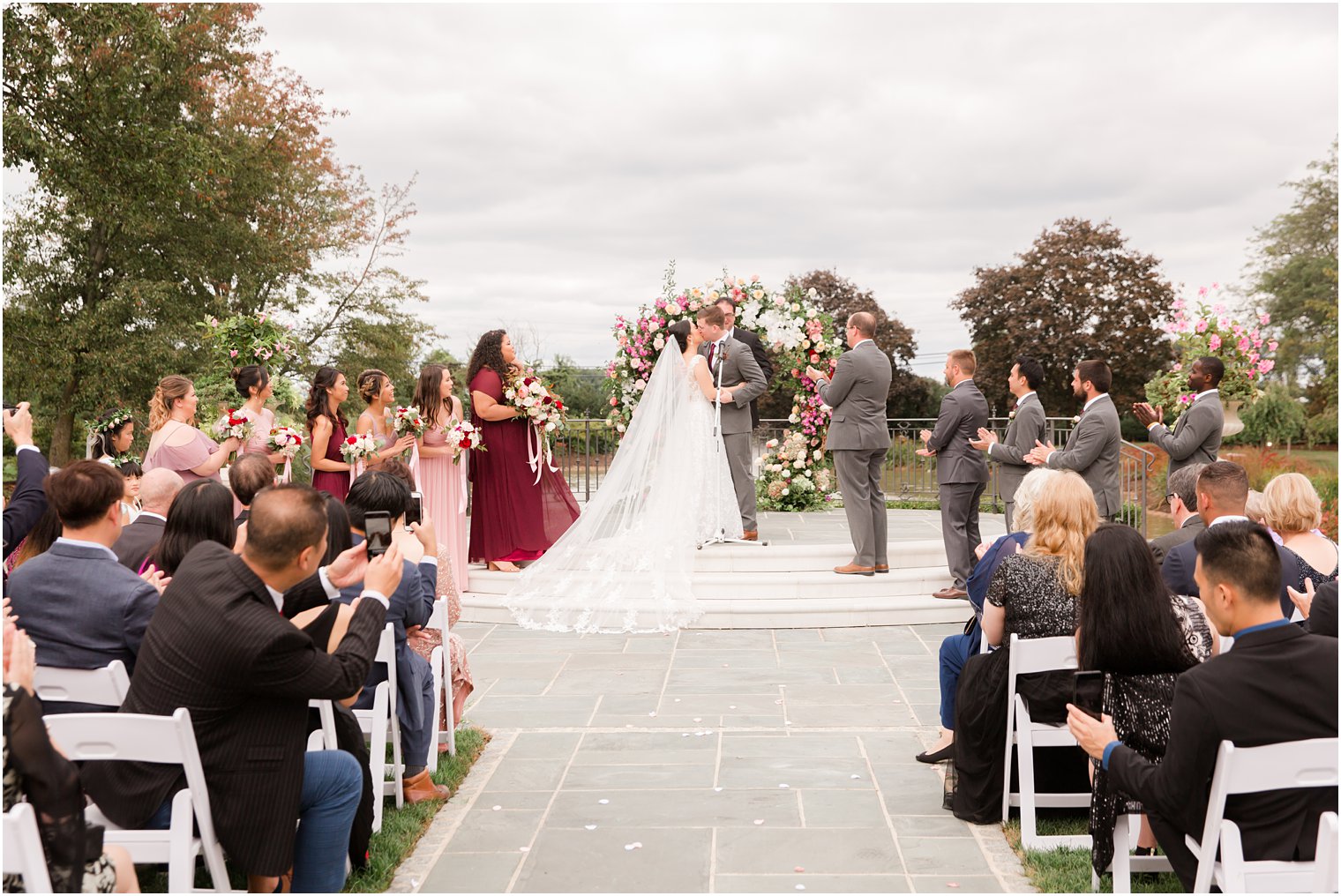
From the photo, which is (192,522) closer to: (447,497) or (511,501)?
(447,497)

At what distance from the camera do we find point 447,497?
9.22m

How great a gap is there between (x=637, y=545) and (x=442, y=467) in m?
1.92

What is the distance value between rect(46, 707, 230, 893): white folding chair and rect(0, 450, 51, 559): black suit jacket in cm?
202

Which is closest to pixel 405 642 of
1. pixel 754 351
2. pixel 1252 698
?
pixel 1252 698

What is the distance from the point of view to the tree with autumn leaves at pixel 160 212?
52.3 feet

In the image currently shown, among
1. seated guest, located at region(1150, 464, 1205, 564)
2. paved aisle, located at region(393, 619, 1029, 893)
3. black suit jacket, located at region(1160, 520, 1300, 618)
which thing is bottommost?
paved aisle, located at region(393, 619, 1029, 893)

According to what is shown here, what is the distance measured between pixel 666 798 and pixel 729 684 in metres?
2.18

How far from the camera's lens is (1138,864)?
12.0ft

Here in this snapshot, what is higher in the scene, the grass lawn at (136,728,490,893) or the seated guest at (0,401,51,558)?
the seated guest at (0,401,51,558)

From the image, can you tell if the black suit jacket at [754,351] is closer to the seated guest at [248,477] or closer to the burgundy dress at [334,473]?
the burgundy dress at [334,473]

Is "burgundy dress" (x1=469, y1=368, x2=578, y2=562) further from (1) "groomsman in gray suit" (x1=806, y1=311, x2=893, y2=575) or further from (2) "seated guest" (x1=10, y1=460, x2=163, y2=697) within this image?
(2) "seated guest" (x1=10, y1=460, x2=163, y2=697)

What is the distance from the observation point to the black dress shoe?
201 inches

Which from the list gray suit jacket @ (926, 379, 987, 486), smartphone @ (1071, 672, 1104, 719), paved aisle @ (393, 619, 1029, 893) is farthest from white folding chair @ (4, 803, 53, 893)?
gray suit jacket @ (926, 379, 987, 486)

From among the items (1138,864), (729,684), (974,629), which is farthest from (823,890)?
(729,684)
